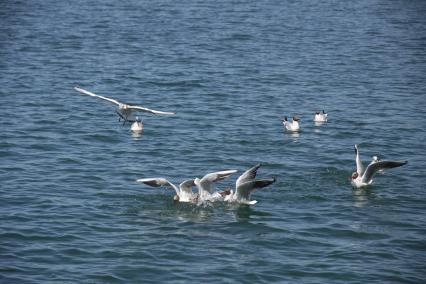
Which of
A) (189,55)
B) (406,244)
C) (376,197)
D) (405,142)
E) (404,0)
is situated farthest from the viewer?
(404,0)

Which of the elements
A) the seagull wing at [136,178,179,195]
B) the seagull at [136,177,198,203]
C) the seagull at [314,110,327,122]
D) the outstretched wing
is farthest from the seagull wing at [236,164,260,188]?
the seagull at [314,110,327,122]

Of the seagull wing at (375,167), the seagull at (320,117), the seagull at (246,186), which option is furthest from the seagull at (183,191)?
the seagull at (320,117)

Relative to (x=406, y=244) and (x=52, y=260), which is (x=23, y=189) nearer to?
(x=52, y=260)

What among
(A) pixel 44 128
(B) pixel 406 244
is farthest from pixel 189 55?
(B) pixel 406 244

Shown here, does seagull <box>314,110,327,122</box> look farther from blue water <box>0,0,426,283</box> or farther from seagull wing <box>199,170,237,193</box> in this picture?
seagull wing <box>199,170,237,193</box>

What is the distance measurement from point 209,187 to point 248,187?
4.04ft

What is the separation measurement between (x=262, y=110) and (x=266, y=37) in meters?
20.4

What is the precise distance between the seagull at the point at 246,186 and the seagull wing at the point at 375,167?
4163mm

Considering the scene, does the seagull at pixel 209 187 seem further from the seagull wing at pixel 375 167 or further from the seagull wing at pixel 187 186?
the seagull wing at pixel 375 167

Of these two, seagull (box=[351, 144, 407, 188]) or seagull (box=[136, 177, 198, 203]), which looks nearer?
seagull (box=[136, 177, 198, 203])

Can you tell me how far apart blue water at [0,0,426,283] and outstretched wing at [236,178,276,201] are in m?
0.63

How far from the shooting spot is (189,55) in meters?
55.5

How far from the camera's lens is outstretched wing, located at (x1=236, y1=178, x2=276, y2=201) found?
89.7 feet

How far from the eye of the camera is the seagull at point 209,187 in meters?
27.6
